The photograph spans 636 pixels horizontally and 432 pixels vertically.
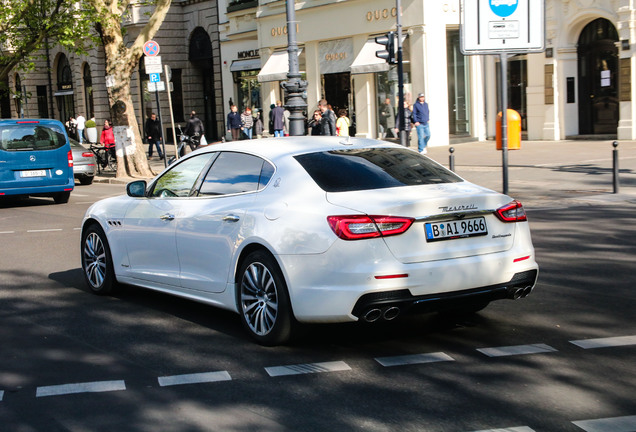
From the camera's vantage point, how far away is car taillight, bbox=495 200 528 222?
6230 millimetres

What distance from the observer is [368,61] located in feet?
106

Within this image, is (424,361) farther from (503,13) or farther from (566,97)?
(566,97)

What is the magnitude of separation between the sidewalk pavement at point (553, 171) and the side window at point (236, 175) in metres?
8.58

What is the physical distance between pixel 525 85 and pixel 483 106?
93.8 inches

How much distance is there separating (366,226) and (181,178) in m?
2.29

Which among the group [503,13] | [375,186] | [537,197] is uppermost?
[503,13]

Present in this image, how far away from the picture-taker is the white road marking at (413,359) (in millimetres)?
5809

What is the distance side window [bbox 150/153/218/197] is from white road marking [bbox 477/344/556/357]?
264cm

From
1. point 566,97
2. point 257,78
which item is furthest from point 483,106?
point 257,78

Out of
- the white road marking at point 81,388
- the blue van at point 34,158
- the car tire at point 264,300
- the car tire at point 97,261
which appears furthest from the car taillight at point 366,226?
the blue van at point 34,158

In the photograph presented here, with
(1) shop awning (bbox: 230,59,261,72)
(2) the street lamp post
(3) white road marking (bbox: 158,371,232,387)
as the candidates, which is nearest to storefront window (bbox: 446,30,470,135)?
(1) shop awning (bbox: 230,59,261,72)

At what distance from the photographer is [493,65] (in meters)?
31.5

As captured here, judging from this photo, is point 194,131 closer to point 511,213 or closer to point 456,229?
point 511,213

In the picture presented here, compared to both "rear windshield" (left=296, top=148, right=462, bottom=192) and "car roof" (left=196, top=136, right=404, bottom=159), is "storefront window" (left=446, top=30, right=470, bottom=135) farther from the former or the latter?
"rear windshield" (left=296, top=148, right=462, bottom=192)
